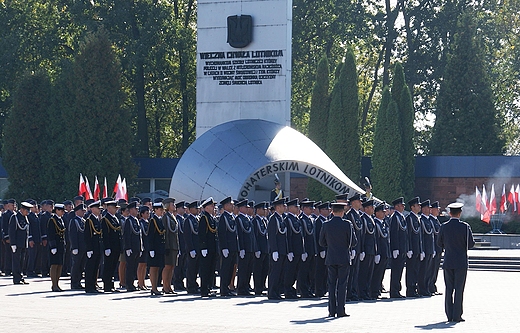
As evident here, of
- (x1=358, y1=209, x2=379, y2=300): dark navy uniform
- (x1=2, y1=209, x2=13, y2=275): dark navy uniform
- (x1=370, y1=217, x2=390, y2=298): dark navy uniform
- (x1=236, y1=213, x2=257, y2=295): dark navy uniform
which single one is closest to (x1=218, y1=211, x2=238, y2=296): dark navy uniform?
(x1=236, y1=213, x2=257, y2=295): dark navy uniform

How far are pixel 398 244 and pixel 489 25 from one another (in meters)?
34.8

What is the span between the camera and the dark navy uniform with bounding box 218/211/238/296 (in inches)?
679

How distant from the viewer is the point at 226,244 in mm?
17266

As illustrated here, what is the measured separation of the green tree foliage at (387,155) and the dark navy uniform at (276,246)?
23388mm

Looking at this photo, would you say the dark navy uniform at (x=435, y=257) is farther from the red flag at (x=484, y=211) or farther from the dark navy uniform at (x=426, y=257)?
the red flag at (x=484, y=211)

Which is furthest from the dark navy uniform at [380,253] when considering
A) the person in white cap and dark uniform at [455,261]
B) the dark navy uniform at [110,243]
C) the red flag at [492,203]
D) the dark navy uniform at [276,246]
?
the red flag at [492,203]

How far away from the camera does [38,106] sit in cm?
4125

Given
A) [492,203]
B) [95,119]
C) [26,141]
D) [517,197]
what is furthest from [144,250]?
[26,141]

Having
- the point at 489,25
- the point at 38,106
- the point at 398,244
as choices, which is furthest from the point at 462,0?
the point at 398,244

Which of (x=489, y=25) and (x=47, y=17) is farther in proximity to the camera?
(x=489, y=25)

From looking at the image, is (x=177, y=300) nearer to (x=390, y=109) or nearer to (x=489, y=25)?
(x=390, y=109)

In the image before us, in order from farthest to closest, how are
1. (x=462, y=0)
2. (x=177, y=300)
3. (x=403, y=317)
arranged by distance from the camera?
(x=462, y=0) < (x=177, y=300) < (x=403, y=317)

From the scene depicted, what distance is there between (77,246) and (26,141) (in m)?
23.7

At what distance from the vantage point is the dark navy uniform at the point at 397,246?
56.7ft
